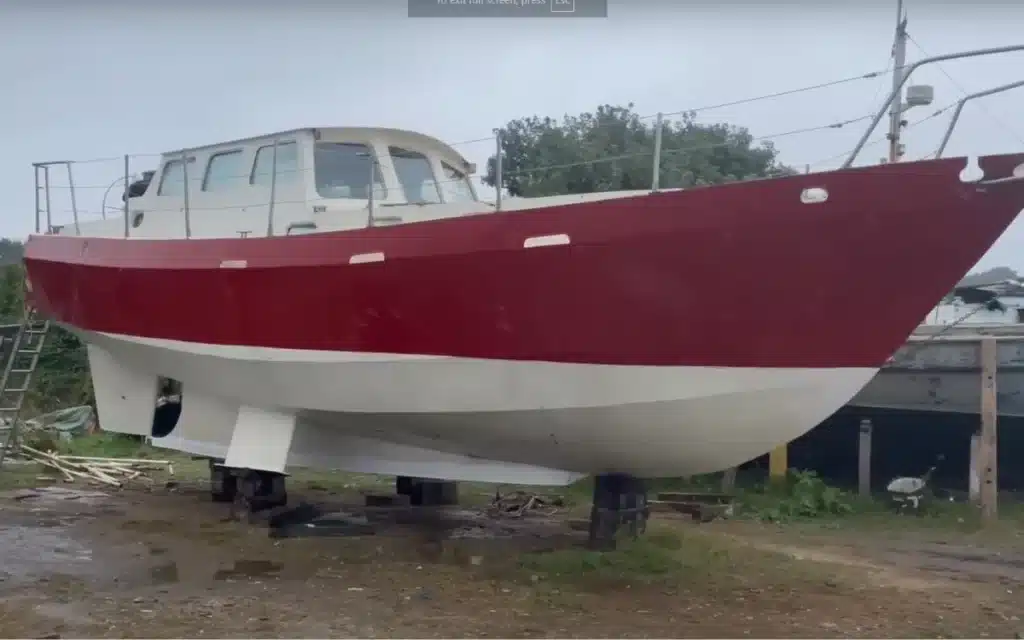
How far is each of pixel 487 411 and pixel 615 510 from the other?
3.47 feet

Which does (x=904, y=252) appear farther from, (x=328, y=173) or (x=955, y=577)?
A: (x=328, y=173)

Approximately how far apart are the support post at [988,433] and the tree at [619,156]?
8.74ft

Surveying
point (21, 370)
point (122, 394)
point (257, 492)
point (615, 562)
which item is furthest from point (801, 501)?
point (21, 370)

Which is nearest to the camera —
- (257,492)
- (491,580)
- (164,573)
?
(491,580)

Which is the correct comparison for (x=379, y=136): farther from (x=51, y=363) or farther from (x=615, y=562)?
(x=51, y=363)

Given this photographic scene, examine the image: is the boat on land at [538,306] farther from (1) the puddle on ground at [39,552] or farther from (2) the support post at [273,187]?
(1) the puddle on ground at [39,552]

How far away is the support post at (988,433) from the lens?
761cm

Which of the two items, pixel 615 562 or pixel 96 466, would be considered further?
pixel 96 466

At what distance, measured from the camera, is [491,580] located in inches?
215

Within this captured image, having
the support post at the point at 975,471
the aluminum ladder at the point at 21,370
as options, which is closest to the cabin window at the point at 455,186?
the aluminum ladder at the point at 21,370

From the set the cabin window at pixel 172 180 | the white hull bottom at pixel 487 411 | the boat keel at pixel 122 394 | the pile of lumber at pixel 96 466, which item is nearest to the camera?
the white hull bottom at pixel 487 411

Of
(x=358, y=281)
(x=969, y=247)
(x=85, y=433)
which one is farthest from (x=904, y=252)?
(x=85, y=433)

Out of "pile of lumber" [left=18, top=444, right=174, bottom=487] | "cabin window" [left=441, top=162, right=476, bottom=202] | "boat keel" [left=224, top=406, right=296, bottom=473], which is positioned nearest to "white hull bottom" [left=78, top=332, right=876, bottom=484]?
"boat keel" [left=224, top=406, right=296, bottom=473]

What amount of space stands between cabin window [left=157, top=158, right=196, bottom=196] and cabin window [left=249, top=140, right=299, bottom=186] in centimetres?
93
